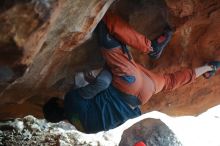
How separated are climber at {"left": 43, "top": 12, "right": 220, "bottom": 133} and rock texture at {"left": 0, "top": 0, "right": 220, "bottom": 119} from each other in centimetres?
38

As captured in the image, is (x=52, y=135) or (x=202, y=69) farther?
(x=52, y=135)

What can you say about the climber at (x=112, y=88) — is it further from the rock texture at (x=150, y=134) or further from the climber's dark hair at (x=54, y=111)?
the rock texture at (x=150, y=134)

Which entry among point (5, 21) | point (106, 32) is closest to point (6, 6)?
point (5, 21)

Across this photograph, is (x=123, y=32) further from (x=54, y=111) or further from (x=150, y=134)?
(x=150, y=134)

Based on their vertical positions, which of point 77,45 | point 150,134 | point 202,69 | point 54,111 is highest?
point 77,45

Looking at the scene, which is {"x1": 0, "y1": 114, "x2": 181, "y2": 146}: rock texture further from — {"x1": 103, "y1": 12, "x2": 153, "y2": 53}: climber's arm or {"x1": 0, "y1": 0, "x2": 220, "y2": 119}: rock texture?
{"x1": 103, "y1": 12, "x2": 153, "y2": 53}: climber's arm

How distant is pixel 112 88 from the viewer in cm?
458

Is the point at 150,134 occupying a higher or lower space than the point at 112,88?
lower

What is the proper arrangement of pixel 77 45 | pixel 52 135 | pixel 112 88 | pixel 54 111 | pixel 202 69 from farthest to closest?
pixel 52 135
pixel 202 69
pixel 54 111
pixel 112 88
pixel 77 45

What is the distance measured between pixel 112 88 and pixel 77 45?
0.72m

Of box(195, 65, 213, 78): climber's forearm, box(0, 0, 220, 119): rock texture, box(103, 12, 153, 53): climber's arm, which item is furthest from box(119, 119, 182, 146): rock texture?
box(103, 12, 153, 53): climber's arm

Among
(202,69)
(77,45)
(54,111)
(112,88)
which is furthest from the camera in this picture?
(202,69)

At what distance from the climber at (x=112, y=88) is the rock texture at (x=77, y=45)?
1.26ft

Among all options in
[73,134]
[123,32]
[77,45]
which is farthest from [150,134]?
[77,45]
